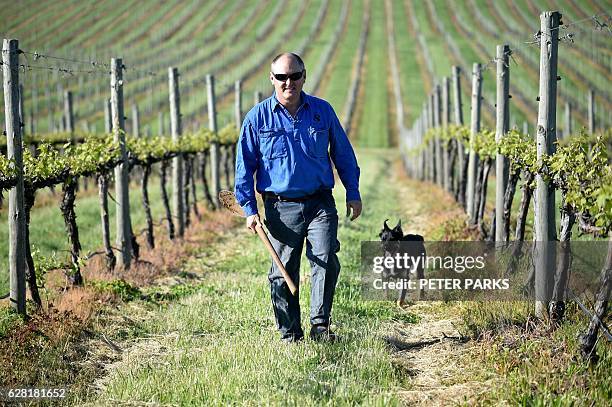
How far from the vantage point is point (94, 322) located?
7.95m

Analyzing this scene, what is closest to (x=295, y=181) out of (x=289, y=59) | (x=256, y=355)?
(x=289, y=59)

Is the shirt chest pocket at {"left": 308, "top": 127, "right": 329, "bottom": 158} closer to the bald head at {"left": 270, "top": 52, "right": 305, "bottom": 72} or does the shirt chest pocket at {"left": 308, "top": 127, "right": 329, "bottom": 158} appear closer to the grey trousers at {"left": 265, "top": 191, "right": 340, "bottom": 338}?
the grey trousers at {"left": 265, "top": 191, "right": 340, "bottom": 338}

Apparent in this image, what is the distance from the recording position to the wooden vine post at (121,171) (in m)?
11.2

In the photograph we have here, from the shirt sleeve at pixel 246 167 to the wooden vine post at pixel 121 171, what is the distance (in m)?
4.84

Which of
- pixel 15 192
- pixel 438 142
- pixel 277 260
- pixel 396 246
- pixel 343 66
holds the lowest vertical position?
pixel 396 246

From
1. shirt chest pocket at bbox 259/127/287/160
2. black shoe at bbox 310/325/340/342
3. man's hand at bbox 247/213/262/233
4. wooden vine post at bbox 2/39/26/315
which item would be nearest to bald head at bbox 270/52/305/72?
shirt chest pocket at bbox 259/127/287/160

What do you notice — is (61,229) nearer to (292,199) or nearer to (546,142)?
(292,199)

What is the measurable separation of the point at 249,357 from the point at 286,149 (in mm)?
1790

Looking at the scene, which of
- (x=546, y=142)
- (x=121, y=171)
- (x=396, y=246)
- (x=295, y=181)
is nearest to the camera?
(x=295, y=181)

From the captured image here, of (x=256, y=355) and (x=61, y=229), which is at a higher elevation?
(x=61, y=229)

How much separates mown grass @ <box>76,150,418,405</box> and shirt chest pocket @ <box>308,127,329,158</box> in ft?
5.40

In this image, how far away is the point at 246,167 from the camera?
22.1 feet

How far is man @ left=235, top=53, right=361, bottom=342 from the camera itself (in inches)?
262

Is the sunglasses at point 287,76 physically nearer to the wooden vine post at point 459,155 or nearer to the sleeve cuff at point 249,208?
the sleeve cuff at point 249,208
